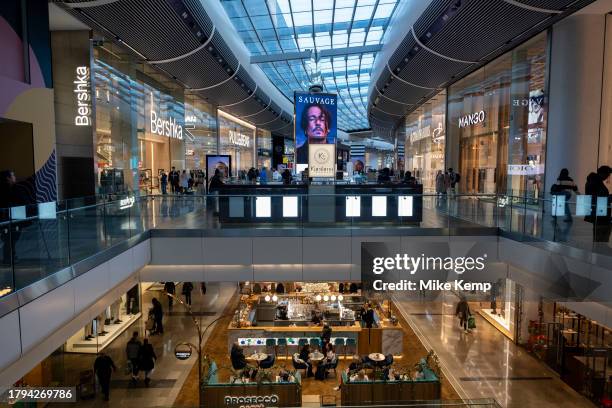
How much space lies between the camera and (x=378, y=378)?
405 inches

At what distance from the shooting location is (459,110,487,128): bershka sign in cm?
1775

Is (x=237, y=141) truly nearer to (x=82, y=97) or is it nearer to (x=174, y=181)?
(x=174, y=181)

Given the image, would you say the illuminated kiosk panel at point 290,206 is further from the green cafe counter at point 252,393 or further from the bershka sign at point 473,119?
the bershka sign at point 473,119

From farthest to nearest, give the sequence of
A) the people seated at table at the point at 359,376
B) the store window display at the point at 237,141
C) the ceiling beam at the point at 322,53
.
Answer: the store window display at the point at 237,141, the ceiling beam at the point at 322,53, the people seated at table at the point at 359,376

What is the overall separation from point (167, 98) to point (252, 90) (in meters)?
4.61

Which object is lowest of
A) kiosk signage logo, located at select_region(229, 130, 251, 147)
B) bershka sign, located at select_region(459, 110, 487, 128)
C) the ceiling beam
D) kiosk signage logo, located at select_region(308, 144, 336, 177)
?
kiosk signage logo, located at select_region(308, 144, 336, 177)

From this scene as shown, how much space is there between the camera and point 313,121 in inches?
527

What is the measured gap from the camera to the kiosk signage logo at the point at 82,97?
12727mm

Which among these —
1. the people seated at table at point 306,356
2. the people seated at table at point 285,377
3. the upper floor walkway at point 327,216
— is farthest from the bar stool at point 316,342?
the upper floor walkway at point 327,216

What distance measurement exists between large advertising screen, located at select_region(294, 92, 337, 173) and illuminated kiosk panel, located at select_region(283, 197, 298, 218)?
276 cm

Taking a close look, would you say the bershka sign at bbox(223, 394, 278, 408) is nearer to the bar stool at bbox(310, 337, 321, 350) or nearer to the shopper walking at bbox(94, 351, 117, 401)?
the shopper walking at bbox(94, 351, 117, 401)

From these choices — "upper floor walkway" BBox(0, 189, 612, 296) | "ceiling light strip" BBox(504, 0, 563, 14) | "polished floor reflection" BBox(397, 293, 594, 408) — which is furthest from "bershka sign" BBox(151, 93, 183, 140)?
"ceiling light strip" BBox(504, 0, 563, 14)

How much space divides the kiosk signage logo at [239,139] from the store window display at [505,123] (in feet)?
58.4

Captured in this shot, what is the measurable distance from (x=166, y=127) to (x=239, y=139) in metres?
15.9
